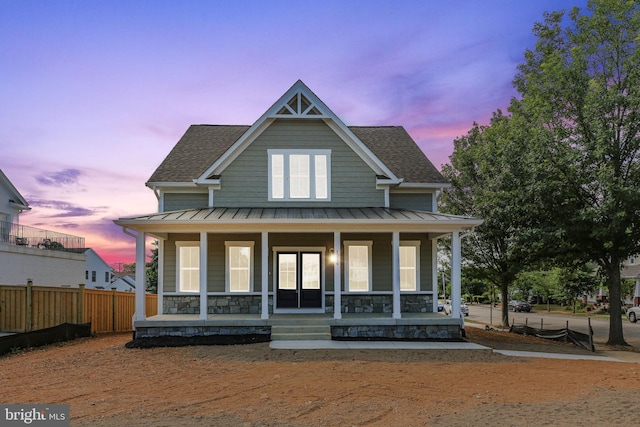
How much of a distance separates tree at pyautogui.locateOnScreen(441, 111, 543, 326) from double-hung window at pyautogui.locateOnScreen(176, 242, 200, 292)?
1206 cm

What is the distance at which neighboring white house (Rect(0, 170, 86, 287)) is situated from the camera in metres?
24.2

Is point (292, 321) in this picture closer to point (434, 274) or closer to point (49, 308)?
point (434, 274)

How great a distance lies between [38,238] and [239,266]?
18344 millimetres

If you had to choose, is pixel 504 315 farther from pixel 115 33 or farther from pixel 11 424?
pixel 11 424

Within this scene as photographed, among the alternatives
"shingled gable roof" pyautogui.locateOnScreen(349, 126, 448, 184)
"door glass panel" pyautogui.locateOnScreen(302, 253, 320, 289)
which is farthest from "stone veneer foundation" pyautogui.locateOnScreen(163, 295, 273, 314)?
"shingled gable roof" pyautogui.locateOnScreen(349, 126, 448, 184)

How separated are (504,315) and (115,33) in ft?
73.4

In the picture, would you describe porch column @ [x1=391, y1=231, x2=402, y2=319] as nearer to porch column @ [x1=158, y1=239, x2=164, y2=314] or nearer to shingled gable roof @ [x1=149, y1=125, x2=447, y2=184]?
shingled gable roof @ [x1=149, y1=125, x2=447, y2=184]

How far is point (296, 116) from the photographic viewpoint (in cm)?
1680

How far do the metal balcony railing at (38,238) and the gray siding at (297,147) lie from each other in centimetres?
1680

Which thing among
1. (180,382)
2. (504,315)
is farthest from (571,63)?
(180,382)

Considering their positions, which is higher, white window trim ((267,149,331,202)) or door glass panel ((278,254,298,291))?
white window trim ((267,149,331,202))

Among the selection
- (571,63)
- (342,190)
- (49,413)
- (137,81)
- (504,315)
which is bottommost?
(504,315)

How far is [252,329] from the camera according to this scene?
1449 cm

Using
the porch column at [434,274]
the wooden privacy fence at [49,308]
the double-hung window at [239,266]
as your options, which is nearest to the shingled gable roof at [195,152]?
the double-hung window at [239,266]
